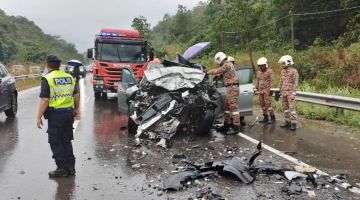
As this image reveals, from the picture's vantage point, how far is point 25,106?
17016mm

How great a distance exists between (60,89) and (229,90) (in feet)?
15.7

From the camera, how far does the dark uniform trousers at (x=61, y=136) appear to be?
690 centimetres

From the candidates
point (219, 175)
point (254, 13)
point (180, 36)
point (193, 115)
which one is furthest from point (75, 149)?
point (180, 36)

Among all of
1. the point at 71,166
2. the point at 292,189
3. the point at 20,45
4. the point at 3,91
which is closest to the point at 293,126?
the point at 292,189

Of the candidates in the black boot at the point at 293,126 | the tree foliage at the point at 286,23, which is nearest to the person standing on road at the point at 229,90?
the black boot at the point at 293,126

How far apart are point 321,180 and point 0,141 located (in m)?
6.64

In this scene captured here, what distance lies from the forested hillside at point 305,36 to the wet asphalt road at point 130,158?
208 inches

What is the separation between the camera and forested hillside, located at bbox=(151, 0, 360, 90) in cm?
1630

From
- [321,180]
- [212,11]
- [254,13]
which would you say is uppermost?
[212,11]

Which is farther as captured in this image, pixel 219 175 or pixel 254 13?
pixel 254 13

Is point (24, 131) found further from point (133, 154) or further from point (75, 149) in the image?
point (133, 154)

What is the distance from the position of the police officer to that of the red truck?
441 inches

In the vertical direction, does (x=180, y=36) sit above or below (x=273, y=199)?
above

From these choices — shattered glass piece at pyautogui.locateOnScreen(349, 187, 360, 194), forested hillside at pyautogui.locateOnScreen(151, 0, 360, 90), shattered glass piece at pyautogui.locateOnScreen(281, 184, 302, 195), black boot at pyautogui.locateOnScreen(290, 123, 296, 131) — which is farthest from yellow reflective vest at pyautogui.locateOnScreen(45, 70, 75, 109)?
forested hillside at pyautogui.locateOnScreen(151, 0, 360, 90)
